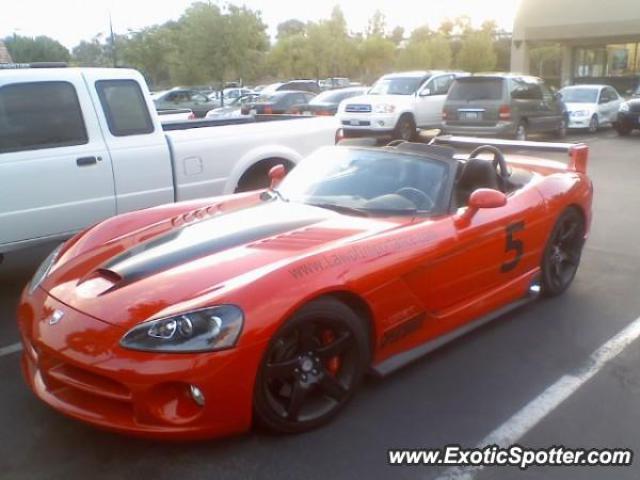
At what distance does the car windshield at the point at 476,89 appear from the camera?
50.4ft

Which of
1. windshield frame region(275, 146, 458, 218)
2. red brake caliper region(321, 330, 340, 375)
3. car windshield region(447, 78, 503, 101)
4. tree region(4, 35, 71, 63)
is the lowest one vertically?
red brake caliper region(321, 330, 340, 375)

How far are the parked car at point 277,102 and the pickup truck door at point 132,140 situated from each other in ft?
43.4

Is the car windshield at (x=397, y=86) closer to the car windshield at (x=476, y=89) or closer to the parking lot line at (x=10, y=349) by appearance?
the car windshield at (x=476, y=89)

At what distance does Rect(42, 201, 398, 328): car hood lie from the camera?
3006 millimetres

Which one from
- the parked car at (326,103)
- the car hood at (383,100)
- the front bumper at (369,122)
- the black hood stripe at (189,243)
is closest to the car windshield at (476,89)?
the car hood at (383,100)

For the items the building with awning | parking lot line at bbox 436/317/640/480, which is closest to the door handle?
parking lot line at bbox 436/317/640/480

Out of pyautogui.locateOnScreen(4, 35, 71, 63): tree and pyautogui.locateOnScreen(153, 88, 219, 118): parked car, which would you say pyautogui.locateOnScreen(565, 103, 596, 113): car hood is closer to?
pyautogui.locateOnScreen(153, 88, 219, 118): parked car

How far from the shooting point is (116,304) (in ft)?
9.90

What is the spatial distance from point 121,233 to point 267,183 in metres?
3.21

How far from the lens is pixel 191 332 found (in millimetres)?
2820

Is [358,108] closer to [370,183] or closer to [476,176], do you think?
[476,176]

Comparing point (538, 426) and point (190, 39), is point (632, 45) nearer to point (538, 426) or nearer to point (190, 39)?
point (190, 39)

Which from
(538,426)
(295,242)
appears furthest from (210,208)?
(538,426)

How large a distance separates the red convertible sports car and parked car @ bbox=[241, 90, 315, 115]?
49.7 ft
